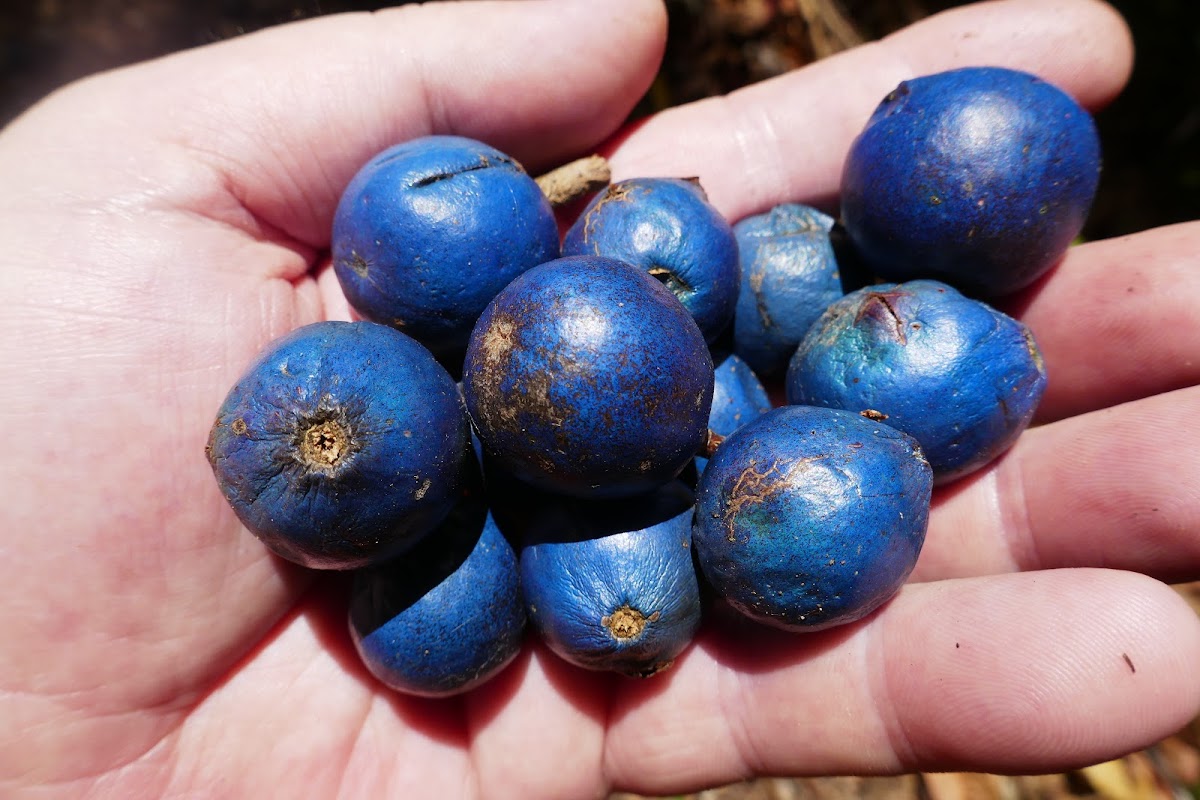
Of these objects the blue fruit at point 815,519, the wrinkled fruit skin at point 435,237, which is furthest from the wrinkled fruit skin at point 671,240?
the blue fruit at point 815,519

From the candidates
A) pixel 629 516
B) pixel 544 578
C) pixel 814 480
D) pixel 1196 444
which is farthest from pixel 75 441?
pixel 1196 444

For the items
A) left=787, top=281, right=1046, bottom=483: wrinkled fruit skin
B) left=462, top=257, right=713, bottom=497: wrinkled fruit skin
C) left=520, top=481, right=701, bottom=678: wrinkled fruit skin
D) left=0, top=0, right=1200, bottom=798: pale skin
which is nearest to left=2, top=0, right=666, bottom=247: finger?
left=0, top=0, right=1200, bottom=798: pale skin

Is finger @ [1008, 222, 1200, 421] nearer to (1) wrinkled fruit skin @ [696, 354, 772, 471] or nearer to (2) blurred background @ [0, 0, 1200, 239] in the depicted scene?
(1) wrinkled fruit skin @ [696, 354, 772, 471]

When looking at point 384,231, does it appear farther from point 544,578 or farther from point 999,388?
point 999,388

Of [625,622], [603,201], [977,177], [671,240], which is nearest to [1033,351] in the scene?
[977,177]

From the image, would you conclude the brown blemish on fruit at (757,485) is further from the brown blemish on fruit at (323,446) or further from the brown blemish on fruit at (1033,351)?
the brown blemish on fruit at (323,446)

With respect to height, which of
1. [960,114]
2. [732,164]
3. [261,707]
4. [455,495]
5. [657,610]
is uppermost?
[960,114]
